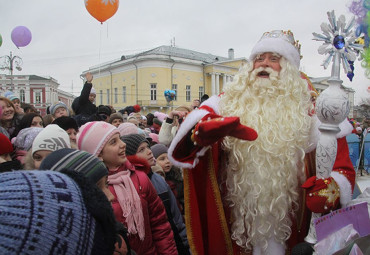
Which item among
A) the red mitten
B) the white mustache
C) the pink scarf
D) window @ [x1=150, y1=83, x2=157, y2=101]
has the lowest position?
the pink scarf

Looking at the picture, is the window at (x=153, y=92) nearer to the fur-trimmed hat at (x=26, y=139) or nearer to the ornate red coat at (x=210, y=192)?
the fur-trimmed hat at (x=26, y=139)

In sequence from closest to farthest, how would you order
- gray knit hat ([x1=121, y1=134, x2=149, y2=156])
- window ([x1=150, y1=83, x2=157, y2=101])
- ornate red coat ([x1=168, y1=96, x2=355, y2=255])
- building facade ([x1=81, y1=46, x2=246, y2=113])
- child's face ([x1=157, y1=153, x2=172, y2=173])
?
1. ornate red coat ([x1=168, y1=96, x2=355, y2=255])
2. gray knit hat ([x1=121, y1=134, x2=149, y2=156])
3. child's face ([x1=157, y1=153, x2=172, y2=173])
4. building facade ([x1=81, y1=46, x2=246, y2=113])
5. window ([x1=150, y1=83, x2=157, y2=101])

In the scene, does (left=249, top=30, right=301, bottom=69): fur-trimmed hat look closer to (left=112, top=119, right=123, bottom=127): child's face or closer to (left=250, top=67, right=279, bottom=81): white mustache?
(left=250, top=67, right=279, bottom=81): white mustache

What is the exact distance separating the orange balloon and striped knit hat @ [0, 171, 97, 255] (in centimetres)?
791

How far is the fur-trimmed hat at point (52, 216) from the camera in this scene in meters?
0.70

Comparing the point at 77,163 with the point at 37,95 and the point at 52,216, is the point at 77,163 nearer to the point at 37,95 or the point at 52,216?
the point at 52,216

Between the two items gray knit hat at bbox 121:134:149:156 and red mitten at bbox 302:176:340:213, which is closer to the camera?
red mitten at bbox 302:176:340:213

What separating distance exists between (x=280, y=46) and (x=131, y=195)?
58.1 inches

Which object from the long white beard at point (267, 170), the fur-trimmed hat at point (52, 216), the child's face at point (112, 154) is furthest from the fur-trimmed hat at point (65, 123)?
the fur-trimmed hat at point (52, 216)

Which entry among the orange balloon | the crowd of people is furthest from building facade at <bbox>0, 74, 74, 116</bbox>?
the crowd of people

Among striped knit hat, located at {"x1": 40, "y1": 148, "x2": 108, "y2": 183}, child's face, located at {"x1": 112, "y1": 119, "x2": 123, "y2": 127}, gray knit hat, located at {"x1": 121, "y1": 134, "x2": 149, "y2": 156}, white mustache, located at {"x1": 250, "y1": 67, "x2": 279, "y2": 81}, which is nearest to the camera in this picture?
striped knit hat, located at {"x1": 40, "y1": 148, "x2": 108, "y2": 183}

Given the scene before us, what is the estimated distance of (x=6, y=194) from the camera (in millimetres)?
728

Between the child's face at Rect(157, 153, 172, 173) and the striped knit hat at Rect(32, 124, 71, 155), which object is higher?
the striped knit hat at Rect(32, 124, 71, 155)

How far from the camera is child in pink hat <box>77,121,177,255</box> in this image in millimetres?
2113
